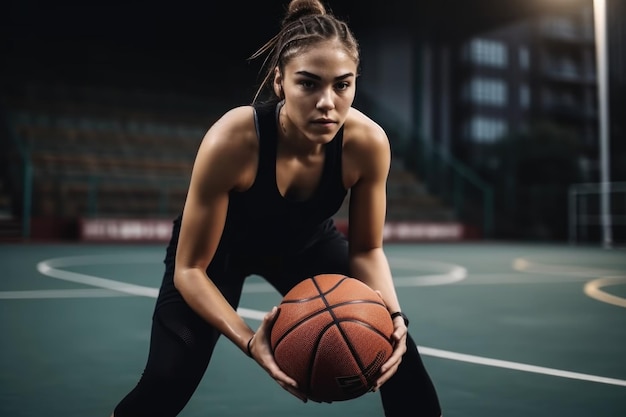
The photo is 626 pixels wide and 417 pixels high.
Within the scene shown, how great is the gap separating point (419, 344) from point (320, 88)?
2094mm

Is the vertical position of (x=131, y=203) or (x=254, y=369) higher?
(x=131, y=203)

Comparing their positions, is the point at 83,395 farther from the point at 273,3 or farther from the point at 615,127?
the point at 615,127

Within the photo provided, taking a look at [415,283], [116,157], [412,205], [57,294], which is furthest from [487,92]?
[57,294]

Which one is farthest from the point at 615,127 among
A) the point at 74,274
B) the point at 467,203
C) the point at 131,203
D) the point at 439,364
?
the point at 439,364

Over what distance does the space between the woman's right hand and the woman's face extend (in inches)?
20.1

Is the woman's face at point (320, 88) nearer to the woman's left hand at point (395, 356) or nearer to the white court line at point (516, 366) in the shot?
the woman's left hand at point (395, 356)

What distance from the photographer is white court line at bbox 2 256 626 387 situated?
295 centimetres

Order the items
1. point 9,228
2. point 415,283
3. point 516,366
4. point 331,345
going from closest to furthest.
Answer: point 331,345 → point 516,366 → point 415,283 → point 9,228

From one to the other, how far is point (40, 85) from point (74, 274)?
575 inches

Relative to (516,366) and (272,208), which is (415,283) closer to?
(516,366)

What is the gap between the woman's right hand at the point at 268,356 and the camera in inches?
69.5

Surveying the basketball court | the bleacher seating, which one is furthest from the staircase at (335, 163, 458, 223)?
the basketball court

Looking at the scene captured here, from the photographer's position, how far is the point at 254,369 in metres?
3.05

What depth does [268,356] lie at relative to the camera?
5.92 feet
